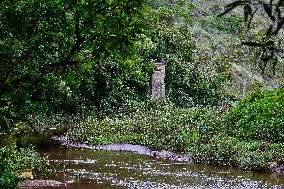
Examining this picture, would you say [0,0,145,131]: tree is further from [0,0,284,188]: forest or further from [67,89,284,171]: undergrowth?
[67,89,284,171]: undergrowth

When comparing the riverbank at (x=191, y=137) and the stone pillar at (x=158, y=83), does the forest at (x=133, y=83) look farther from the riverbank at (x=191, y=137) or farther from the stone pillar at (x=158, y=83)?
the stone pillar at (x=158, y=83)

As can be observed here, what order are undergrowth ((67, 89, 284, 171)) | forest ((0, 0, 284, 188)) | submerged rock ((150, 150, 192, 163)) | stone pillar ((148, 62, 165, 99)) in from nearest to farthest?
forest ((0, 0, 284, 188))
undergrowth ((67, 89, 284, 171))
submerged rock ((150, 150, 192, 163))
stone pillar ((148, 62, 165, 99))

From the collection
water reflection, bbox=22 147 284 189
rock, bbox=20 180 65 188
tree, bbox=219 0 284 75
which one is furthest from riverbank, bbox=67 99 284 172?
tree, bbox=219 0 284 75

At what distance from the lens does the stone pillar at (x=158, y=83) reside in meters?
35.0

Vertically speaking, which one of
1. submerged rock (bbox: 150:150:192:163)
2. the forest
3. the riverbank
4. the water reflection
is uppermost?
the forest

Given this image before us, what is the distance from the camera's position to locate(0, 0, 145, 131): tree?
17.7ft

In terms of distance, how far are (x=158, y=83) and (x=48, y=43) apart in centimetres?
2929

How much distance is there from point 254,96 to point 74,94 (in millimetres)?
12191

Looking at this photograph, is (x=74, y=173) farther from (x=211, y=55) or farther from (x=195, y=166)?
(x=211, y=55)

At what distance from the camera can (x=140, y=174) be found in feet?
52.5

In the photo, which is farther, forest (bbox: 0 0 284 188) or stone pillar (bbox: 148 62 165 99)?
stone pillar (bbox: 148 62 165 99)

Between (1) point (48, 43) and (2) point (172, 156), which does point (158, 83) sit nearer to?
(2) point (172, 156)

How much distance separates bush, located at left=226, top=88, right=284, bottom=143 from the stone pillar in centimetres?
1130

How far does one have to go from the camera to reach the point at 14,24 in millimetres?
6324
